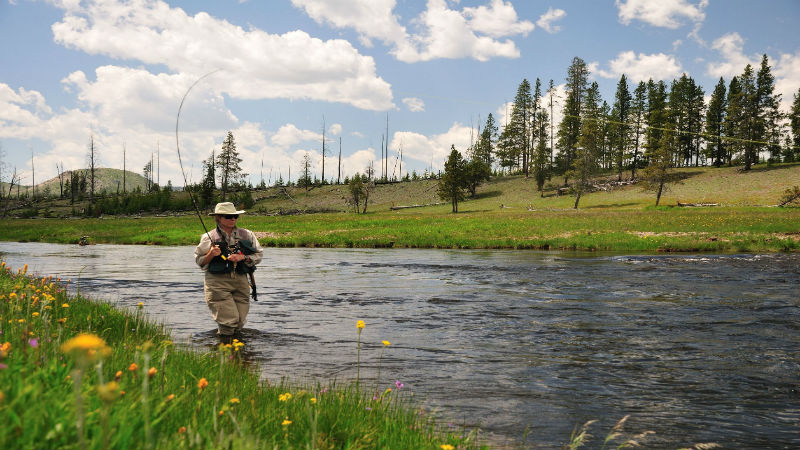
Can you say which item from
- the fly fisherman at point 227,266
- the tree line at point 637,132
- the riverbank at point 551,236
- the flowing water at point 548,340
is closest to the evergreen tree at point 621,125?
the tree line at point 637,132

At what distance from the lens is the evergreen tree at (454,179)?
268 feet

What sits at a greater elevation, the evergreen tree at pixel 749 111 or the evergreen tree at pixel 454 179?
the evergreen tree at pixel 749 111

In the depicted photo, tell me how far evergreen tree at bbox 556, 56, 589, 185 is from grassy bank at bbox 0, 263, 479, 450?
101m

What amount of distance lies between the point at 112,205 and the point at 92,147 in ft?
88.7

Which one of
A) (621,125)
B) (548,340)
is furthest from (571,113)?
(548,340)

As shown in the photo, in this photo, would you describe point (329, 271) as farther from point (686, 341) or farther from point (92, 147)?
point (92, 147)

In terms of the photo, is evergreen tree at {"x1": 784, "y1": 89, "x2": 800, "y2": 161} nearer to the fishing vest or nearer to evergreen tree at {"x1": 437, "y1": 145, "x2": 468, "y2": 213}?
evergreen tree at {"x1": 437, "y1": 145, "x2": 468, "y2": 213}

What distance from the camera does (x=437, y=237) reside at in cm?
3616

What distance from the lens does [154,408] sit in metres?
3.04

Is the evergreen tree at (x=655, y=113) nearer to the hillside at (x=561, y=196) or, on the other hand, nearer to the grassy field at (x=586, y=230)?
the hillside at (x=561, y=196)

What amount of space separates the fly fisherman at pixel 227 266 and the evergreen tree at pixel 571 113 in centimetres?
9729

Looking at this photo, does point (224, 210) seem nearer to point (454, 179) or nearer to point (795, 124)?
point (454, 179)

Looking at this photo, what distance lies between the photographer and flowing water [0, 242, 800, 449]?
5.85 meters

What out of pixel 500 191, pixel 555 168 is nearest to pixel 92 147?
pixel 500 191
